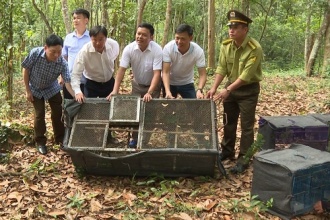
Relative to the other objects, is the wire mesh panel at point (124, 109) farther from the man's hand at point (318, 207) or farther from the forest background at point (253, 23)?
the forest background at point (253, 23)

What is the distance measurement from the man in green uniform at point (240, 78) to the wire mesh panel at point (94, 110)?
1349mm

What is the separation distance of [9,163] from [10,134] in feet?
2.57

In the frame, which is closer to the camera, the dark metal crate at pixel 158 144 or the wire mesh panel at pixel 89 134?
the dark metal crate at pixel 158 144

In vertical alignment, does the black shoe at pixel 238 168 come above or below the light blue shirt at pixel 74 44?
below

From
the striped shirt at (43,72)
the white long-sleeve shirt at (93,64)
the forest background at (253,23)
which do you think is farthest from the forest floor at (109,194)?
the forest background at (253,23)

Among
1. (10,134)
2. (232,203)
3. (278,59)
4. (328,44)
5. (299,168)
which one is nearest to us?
(299,168)

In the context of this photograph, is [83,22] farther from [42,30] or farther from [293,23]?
[293,23]

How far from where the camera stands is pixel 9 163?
15.7 feet

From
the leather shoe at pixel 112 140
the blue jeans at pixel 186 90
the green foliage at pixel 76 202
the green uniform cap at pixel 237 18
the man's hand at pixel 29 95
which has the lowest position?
the green foliage at pixel 76 202

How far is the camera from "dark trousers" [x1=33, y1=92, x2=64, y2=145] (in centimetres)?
500

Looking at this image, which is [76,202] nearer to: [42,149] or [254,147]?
[42,149]

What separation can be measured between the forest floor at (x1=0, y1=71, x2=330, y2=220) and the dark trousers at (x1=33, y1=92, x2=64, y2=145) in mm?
259

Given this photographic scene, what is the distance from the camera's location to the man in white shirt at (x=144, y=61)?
4707 mm

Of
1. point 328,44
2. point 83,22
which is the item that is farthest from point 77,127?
point 328,44
